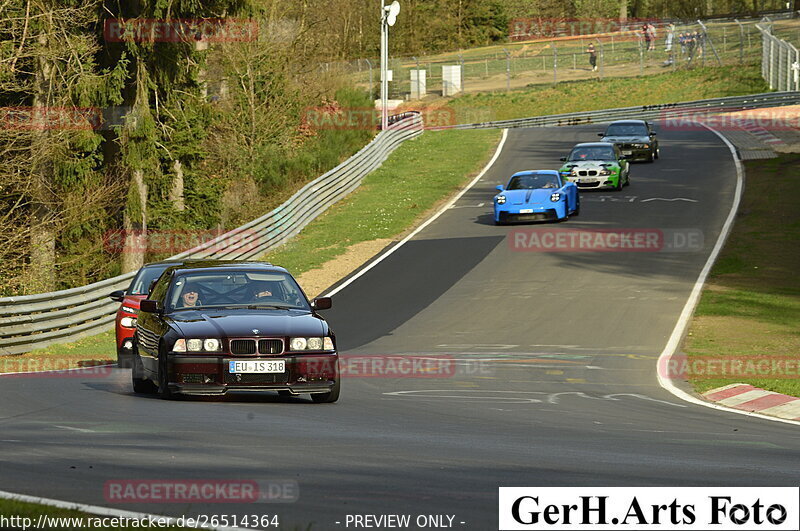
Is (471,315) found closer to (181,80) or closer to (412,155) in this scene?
(181,80)

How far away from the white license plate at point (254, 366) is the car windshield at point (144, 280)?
720 centimetres

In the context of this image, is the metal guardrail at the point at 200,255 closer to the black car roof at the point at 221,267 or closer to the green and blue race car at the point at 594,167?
the black car roof at the point at 221,267

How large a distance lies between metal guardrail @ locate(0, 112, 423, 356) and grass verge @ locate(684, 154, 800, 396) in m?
11.2

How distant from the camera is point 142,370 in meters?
13.0

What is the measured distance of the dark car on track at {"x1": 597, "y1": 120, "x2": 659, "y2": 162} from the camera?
4325 centimetres

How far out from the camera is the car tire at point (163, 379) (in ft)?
38.9

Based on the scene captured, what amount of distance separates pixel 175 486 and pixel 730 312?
1664cm

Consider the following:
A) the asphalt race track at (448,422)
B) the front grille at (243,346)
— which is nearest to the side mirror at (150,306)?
the asphalt race track at (448,422)
